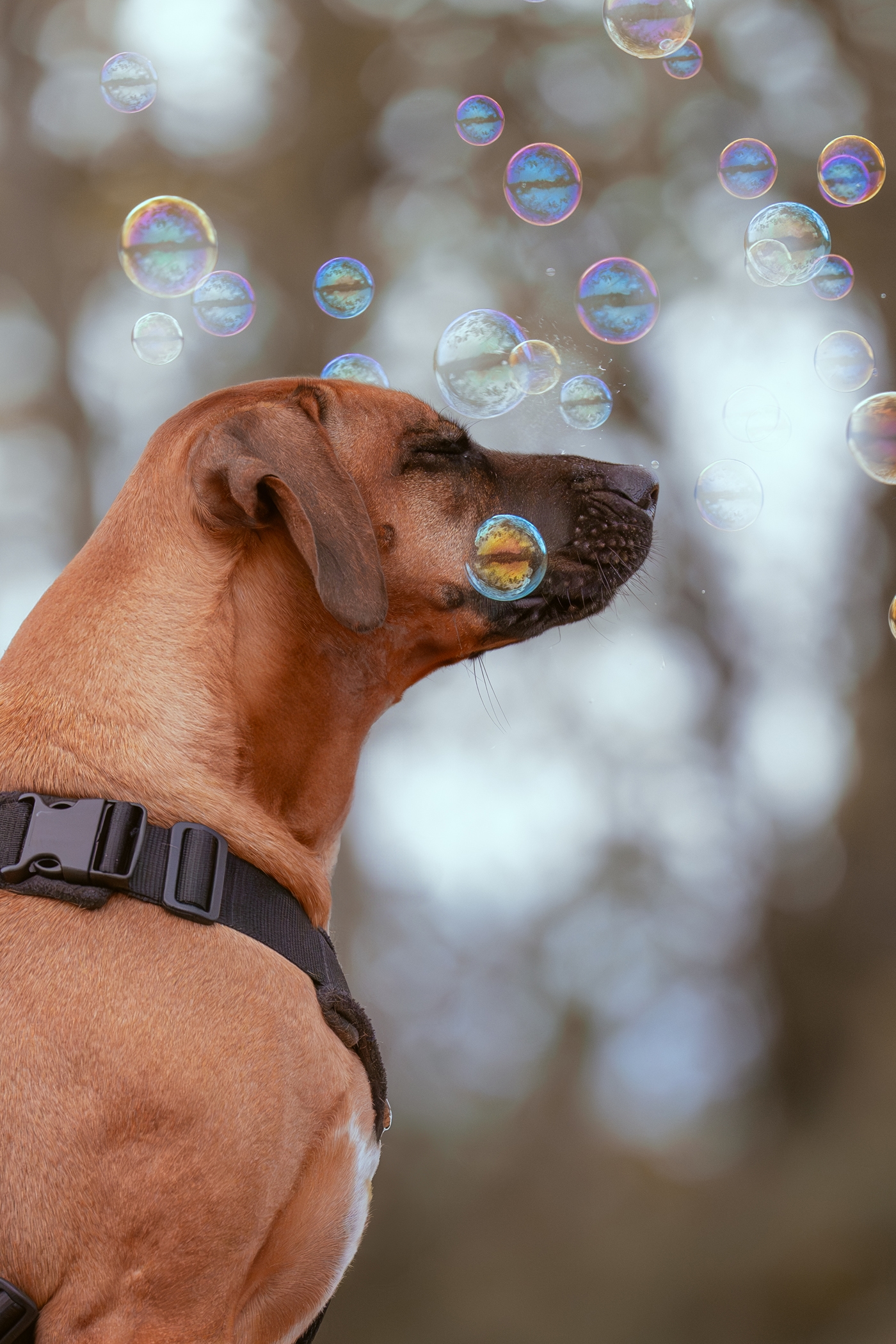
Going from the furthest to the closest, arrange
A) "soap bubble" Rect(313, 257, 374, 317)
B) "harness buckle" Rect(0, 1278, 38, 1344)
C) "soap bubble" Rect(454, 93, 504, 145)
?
"soap bubble" Rect(454, 93, 504, 145) < "soap bubble" Rect(313, 257, 374, 317) < "harness buckle" Rect(0, 1278, 38, 1344)

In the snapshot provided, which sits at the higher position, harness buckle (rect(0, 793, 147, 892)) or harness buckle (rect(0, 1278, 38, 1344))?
harness buckle (rect(0, 793, 147, 892))

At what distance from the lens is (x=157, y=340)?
3660 mm

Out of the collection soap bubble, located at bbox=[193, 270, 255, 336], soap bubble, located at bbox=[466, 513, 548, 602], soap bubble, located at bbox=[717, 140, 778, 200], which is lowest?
soap bubble, located at bbox=[466, 513, 548, 602]

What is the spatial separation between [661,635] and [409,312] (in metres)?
2.08

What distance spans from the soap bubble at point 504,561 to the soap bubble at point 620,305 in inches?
64.2

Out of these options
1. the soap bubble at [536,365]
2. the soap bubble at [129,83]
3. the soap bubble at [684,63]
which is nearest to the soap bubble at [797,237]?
the soap bubble at [536,365]

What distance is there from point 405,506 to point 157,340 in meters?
1.77

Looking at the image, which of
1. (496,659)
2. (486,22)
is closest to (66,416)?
(496,659)

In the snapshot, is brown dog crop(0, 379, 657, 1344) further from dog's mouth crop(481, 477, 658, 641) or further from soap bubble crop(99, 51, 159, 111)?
soap bubble crop(99, 51, 159, 111)

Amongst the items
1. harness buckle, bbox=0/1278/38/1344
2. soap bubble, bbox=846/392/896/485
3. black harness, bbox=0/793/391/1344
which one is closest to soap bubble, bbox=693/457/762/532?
soap bubble, bbox=846/392/896/485

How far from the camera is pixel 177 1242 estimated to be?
5.21ft

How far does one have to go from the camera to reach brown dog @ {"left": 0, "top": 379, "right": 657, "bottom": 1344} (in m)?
1.59

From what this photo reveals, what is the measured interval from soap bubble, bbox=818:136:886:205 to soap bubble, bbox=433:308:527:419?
1692 mm

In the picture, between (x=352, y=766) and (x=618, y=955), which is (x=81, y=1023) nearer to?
(x=352, y=766)
